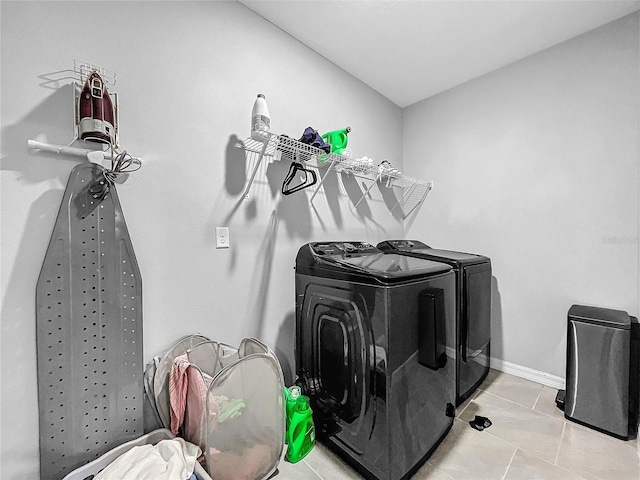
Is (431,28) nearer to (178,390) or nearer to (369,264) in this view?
(369,264)

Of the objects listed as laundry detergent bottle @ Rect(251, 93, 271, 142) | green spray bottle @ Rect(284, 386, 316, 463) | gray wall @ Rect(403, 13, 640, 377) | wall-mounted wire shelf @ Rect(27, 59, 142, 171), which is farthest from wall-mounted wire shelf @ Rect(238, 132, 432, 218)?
green spray bottle @ Rect(284, 386, 316, 463)

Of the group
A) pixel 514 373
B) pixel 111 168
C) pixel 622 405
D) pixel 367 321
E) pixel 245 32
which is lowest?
pixel 514 373

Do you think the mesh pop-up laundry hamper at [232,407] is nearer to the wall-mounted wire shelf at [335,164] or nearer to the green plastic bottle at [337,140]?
the wall-mounted wire shelf at [335,164]

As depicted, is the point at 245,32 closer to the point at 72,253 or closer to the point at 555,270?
the point at 72,253

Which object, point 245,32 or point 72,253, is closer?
point 72,253

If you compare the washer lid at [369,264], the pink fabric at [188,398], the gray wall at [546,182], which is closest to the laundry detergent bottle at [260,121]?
the washer lid at [369,264]

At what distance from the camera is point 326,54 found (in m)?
2.22

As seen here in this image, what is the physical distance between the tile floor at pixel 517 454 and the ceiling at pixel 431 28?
2647 millimetres

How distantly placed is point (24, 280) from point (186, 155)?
2.81ft

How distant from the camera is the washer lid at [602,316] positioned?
5.39ft

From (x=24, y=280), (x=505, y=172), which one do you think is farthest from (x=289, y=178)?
(x=505, y=172)

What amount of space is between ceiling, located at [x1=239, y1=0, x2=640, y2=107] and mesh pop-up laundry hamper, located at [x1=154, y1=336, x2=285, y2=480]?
2091 millimetres

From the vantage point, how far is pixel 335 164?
2.14m

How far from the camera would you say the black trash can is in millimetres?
1599
